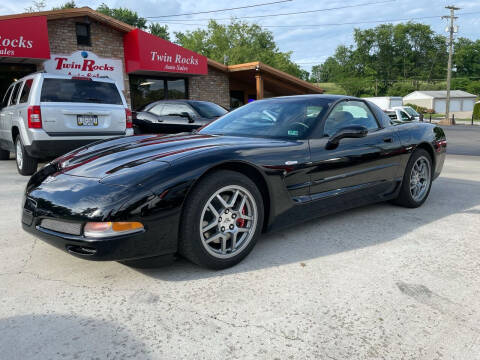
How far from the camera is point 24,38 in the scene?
33.8 feet

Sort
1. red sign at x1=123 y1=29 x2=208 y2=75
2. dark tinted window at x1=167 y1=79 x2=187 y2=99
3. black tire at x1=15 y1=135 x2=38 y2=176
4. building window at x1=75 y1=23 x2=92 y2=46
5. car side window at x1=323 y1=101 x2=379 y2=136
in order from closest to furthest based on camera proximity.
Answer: car side window at x1=323 y1=101 x2=379 y2=136 → black tire at x1=15 y1=135 x2=38 y2=176 → building window at x1=75 y1=23 x2=92 y2=46 → red sign at x1=123 y1=29 x2=208 y2=75 → dark tinted window at x1=167 y1=79 x2=187 y2=99

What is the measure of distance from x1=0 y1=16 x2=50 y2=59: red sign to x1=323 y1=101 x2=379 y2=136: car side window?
31.5ft

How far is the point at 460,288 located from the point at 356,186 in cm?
132

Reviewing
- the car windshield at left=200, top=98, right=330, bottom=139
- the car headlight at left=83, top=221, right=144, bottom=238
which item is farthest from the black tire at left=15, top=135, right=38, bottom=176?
the car headlight at left=83, top=221, right=144, bottom=238

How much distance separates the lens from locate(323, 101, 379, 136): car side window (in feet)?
11.5

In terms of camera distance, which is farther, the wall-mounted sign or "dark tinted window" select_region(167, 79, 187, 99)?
"dark tinted window" select_region(167, 79, 187, 99)

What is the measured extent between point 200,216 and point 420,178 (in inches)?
118

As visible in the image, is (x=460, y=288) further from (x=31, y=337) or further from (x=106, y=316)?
(x=31, y=337)

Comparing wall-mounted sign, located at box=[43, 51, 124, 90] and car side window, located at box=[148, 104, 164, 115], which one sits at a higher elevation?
wall-mounted sign, located at box=[43, 51, 124, 90]

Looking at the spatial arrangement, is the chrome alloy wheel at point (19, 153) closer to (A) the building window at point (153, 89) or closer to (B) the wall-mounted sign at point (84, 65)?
(B) the wall-mounted sign at point (84, 65)

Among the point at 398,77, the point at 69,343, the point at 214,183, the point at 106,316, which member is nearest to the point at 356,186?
the point at 214,183

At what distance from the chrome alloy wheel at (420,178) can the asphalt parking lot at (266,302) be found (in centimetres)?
100

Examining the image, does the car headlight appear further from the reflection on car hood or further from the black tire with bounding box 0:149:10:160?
the black tire with bounding box 0:149:10:160

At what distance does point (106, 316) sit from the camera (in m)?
2.05
